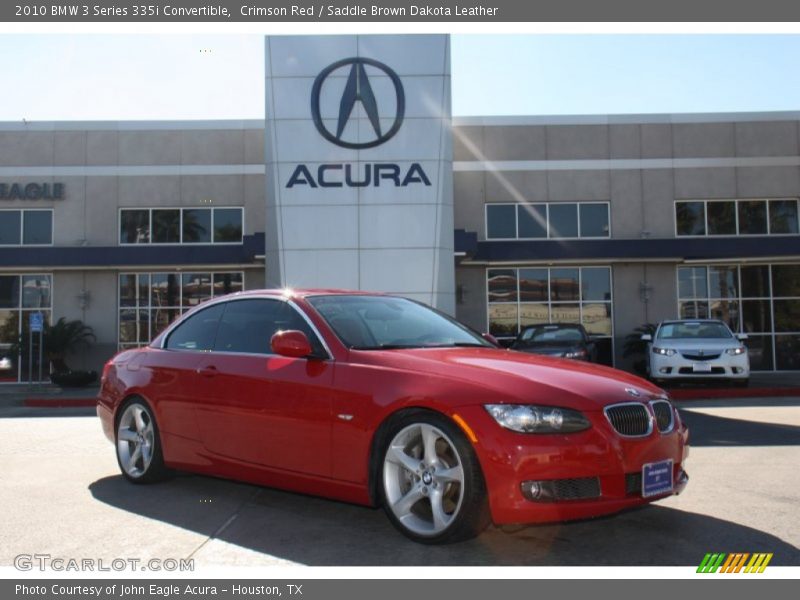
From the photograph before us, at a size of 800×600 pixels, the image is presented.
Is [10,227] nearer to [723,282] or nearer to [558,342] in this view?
[558,342]

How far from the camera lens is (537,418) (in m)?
4.17

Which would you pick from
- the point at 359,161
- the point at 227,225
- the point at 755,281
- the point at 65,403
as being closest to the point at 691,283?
the point at 755,281

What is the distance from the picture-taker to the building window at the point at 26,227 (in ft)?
79.6

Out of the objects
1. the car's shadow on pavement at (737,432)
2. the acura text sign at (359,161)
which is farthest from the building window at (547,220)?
the car's shadow on pavement at (737,432)

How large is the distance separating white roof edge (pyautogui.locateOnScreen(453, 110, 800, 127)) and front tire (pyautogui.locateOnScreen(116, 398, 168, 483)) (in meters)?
19.2

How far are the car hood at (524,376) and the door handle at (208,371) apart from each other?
138 centimetres

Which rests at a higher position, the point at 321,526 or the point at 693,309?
the point at 693,309

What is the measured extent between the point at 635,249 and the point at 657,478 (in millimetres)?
18888

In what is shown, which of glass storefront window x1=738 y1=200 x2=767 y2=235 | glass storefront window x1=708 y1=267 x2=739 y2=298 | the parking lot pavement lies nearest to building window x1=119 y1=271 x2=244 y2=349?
glass storefront window x1=708 y1=267 x2=739 y2=298

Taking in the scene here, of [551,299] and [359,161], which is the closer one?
[359,161]

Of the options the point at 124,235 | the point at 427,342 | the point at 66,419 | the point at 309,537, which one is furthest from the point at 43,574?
the point at 124,235

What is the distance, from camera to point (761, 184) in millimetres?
24188

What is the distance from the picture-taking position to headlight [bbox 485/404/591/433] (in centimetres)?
415

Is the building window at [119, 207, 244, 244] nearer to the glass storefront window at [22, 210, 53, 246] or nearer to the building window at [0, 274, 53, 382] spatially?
the glass storefront window at [22, 210, 53, 246]
